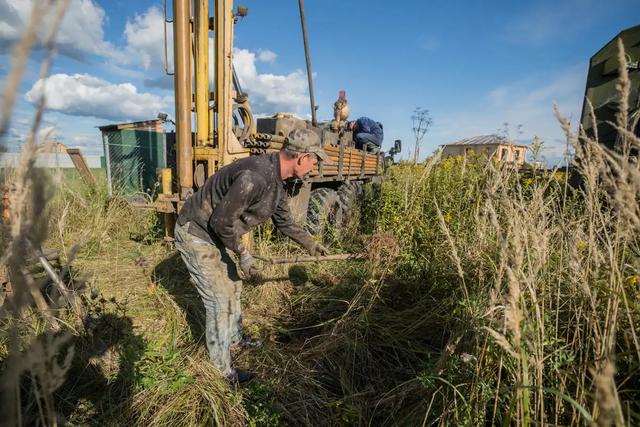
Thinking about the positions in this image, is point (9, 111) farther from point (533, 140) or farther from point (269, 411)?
point (533, 140)

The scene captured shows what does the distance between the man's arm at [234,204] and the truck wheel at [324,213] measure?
2.54 meters

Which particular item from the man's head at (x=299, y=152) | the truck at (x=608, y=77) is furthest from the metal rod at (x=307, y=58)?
the truck at (x=608, y=77)

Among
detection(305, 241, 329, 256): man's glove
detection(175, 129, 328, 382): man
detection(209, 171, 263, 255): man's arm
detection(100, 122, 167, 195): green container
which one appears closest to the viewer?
detection(209, 171, 263, 255): man's arm

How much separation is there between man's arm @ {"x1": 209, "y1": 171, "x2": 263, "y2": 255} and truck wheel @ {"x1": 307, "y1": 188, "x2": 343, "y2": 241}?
8.34 feet

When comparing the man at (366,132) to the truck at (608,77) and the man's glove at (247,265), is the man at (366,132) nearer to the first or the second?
the truck at (608,77)

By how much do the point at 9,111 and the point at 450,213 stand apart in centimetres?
364

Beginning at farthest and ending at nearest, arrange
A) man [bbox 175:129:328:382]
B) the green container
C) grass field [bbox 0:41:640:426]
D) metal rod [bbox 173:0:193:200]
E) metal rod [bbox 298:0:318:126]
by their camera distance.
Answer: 1. the green container
2. metal rod [bbox 298:0:318:126]
3. metal rod [bbox 173:0:193:200]
4. man [bbox 175:129:328:382]
5. grass field [bbox 0:41:640:426]

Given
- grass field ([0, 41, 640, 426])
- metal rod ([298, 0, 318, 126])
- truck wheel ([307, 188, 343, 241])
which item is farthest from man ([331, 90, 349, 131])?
grass field ([0, 41, 640, 426])

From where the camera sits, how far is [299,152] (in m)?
2.52

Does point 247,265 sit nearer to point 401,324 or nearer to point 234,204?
point 234,204

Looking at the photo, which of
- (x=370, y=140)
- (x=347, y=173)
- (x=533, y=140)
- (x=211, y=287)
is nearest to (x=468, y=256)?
(x=533, y=140)

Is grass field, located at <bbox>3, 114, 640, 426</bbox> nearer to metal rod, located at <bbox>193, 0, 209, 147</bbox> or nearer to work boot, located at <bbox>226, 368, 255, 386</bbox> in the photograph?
work boot, located at <bbox>226, 368, 255, 386</bbox>

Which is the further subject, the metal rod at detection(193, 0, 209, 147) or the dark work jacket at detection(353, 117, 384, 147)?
the dark work jacket at detection(353, 117, 384, 147)

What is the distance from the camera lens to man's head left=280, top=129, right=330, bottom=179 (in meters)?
2.50
